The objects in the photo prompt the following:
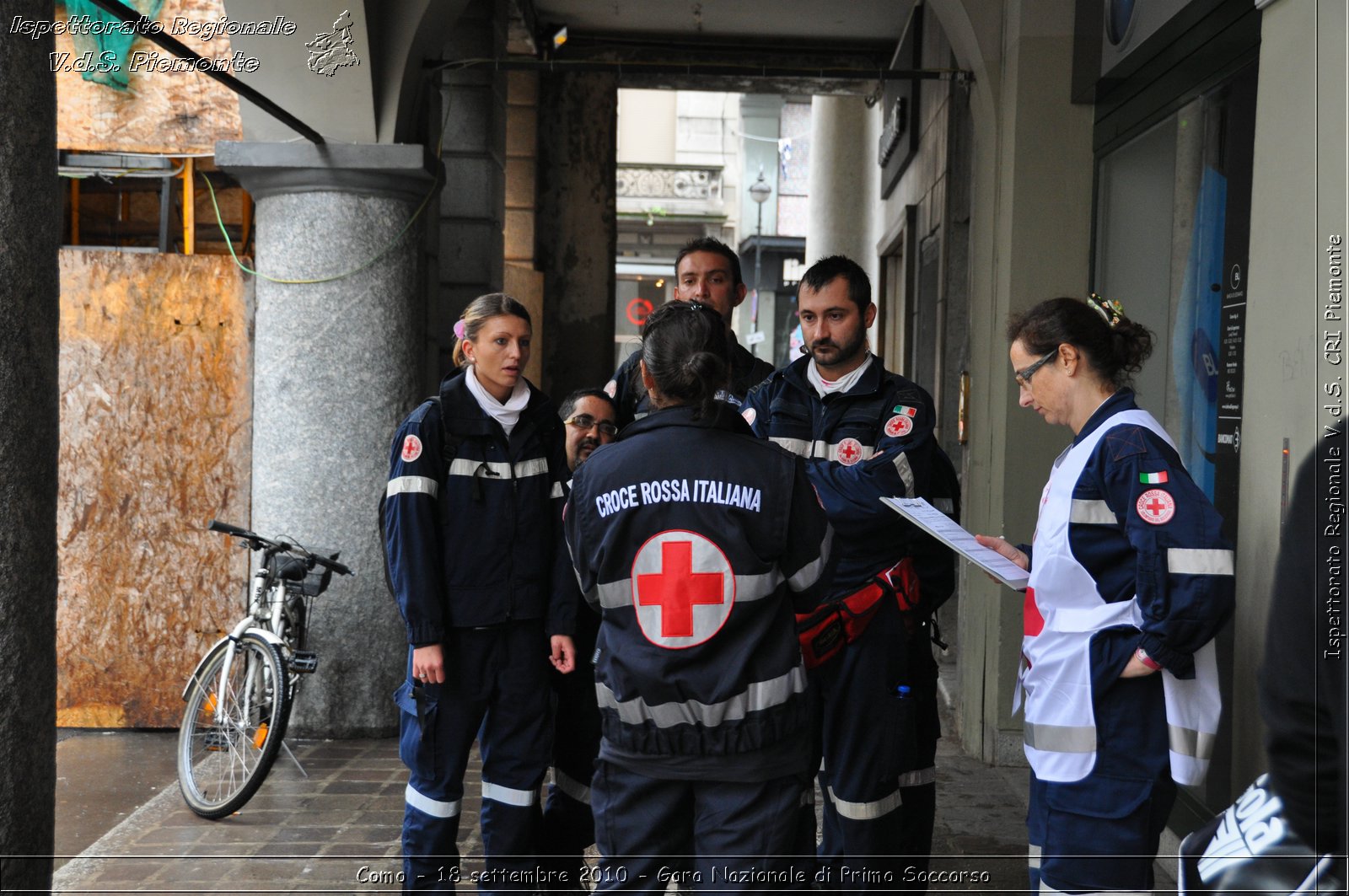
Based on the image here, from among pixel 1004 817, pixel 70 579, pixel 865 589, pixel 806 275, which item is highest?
pixel 806 275

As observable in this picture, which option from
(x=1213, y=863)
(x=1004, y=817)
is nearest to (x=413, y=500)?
(x=1213, y=863)

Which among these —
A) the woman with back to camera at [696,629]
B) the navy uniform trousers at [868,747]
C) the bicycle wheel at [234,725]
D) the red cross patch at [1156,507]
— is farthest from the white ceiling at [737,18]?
the red cross patch at [1156,507]

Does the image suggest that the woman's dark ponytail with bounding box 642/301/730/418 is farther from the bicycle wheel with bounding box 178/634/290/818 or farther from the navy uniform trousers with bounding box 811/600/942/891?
the bicycle wheel with bounding box 178/634/290/818

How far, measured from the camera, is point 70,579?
6.80 meters

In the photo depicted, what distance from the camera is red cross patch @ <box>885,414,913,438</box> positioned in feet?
12.5

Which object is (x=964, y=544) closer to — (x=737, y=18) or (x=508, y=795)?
(x=508, y=795)

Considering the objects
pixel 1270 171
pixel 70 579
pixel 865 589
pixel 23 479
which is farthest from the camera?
pixel 70 579

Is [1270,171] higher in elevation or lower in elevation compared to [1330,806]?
higher

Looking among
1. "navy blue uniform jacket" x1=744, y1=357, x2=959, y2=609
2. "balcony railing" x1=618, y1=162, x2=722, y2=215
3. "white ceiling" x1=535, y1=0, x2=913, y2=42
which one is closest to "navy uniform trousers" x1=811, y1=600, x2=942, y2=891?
"navy blue uniform jacket" x1=744, y1=357, x2=959, y2=609

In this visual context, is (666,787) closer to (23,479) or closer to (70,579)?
(23,479)

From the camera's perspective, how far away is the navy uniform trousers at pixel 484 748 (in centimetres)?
396

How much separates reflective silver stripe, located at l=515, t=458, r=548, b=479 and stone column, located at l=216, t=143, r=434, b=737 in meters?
2.70

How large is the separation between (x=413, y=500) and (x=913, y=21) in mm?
7543

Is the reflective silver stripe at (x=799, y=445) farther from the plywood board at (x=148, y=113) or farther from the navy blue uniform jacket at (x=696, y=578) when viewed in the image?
the plywood board at (x=148, y=113)
